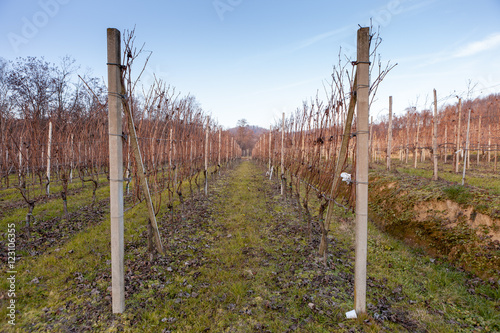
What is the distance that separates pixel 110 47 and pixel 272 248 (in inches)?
179

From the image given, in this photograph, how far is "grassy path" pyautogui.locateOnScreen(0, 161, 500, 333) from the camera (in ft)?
9.06

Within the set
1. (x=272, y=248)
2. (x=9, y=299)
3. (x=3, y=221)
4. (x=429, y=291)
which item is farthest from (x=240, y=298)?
(x=3, y=221)

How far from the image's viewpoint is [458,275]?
12.5 feet

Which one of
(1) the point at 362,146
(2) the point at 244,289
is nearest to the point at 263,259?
(2) the point at 244,289

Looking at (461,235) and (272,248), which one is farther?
(272,248)

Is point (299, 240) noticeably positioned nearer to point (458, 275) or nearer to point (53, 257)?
point (458, 275)

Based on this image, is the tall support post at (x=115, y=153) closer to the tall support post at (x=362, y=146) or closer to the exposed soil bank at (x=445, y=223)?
the tall support post at (x=362, y=146)

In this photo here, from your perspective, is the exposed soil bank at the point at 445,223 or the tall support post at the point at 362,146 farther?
the exposed soil bank at the point at 445,223

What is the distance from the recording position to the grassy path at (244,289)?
2762 mm

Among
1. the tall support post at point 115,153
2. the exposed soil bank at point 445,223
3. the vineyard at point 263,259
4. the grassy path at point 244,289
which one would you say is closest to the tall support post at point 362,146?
the vineyard at point 263,259

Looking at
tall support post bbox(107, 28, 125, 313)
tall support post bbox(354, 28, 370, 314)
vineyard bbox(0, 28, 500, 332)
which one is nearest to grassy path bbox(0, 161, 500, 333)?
vineyard bbox(0, 28, 500, 332)

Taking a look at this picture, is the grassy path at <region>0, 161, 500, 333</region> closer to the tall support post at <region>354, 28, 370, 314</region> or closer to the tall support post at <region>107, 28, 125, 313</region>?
the tall support post at <region>107, 28, 125, 313</region>

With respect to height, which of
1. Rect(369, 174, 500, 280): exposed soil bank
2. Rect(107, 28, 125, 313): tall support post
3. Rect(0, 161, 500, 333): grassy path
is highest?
Rect(107, 28, 125, 313): tall support post

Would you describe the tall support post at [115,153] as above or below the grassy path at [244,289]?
above
